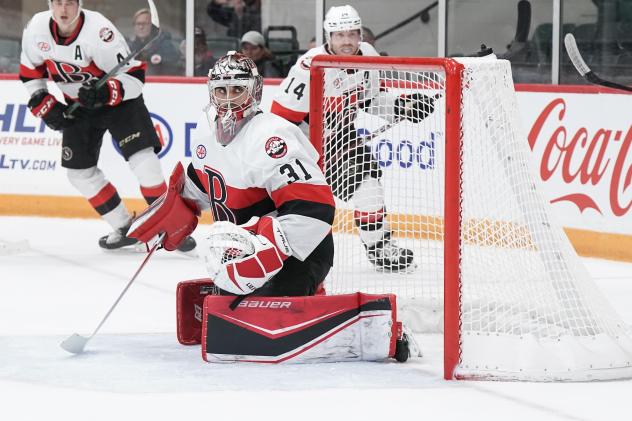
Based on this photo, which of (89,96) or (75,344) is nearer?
(75,344)

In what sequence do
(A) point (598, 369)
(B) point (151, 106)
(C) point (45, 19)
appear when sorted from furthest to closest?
(B) point (151, 106)
(C) point (45, 19)
(A) point (598, 369)

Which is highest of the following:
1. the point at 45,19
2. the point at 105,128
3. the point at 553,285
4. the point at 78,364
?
the point at 45,19

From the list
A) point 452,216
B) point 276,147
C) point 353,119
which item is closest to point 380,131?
point 353,119

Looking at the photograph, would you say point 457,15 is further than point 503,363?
Yes

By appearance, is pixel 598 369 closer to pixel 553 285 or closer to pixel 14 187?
pixel 553 285

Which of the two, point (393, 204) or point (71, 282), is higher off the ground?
point (393, 204)

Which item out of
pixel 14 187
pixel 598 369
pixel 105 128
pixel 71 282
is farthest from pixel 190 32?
pixel 598 369

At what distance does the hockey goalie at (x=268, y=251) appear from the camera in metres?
3.43

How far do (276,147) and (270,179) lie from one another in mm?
86

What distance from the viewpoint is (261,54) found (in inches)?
294

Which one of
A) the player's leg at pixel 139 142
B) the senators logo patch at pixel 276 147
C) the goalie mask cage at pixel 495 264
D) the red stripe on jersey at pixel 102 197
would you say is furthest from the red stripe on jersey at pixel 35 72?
the senators logo patch at pixel 276 147

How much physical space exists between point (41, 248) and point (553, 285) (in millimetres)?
3345

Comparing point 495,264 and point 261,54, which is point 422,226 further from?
point 261,54

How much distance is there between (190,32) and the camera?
7559 millimetres
